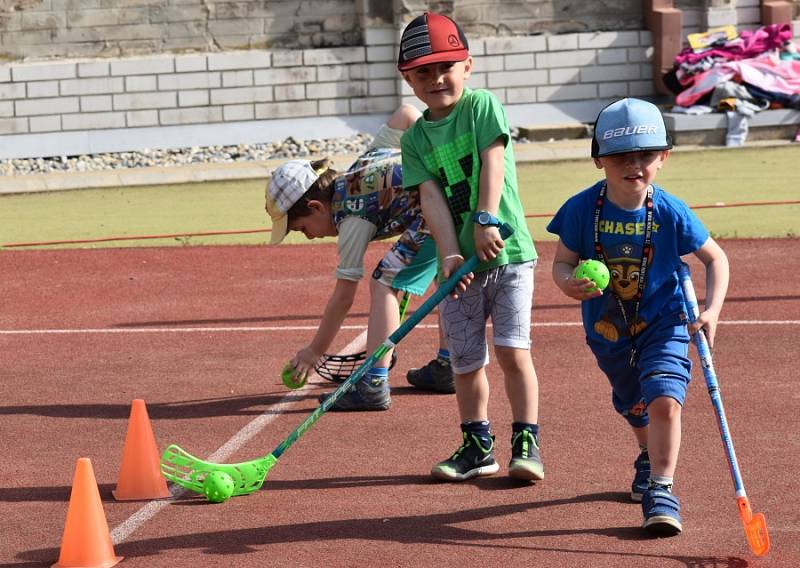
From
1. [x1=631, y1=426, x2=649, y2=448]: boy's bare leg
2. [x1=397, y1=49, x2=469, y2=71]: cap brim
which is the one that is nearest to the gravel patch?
[x1=397, y1=49, x2=469, y2=71]: cap brim

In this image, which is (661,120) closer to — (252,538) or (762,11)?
(252,538)

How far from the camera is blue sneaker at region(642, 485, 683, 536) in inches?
181

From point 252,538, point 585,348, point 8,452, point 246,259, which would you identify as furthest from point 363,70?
point 252,538

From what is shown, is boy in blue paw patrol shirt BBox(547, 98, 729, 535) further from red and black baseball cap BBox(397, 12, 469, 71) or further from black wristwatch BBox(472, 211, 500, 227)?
red and black baseball cap BBox(397, 12, 469, 71)

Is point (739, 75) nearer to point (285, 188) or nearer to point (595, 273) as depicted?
point (285, 188)

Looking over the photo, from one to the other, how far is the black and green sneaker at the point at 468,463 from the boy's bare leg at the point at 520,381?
19 centimetres

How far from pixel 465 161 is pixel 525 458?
118 centimetres

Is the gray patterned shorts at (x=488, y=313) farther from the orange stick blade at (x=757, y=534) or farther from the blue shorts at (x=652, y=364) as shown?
the orange stick blade at (x=757, y=534)

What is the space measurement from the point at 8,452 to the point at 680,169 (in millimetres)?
10889

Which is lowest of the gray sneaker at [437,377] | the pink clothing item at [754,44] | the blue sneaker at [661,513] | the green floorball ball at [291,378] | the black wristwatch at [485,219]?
the gray sneaker at [437,377]

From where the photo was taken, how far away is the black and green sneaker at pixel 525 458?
5.24m

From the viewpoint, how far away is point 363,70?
1958cm

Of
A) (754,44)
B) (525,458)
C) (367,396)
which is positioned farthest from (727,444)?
(754,44)

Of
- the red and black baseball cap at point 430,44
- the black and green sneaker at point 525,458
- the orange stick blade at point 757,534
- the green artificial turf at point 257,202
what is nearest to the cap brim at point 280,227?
the red and black baseball cap at point 430,44
